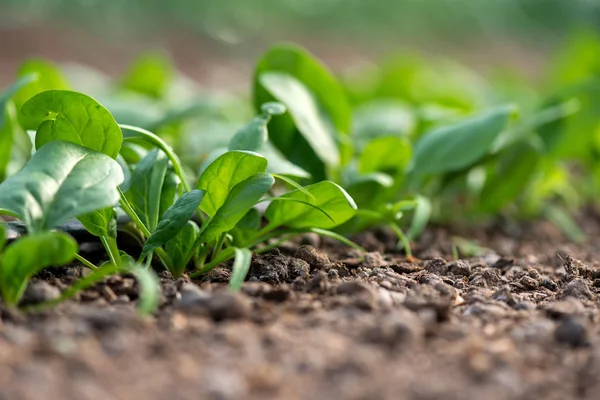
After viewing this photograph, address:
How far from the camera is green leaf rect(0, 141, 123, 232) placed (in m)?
1.08

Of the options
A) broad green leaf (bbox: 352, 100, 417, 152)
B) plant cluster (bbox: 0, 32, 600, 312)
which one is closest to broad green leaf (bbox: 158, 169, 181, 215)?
plant cluster (bbox: 0, 32, 600, 312)

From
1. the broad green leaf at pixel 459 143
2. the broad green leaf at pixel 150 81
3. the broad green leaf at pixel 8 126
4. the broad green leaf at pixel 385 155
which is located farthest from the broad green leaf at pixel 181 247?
the broad green leaf at pixel 150 81

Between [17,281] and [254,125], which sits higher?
[254,125]

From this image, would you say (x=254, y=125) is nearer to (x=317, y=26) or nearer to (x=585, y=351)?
(x=585, y=351)

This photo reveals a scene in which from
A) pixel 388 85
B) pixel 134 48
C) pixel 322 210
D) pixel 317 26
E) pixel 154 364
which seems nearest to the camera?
pixel 154 364

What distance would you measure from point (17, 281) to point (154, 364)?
1.02 ft

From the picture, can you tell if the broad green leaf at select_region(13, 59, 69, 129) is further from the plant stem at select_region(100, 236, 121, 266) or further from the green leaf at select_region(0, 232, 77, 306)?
the green leaf at select_region(0, 232, 77, 306)

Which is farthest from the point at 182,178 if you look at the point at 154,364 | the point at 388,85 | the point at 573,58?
the point at 573,58

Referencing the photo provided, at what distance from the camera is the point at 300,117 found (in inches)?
71.8

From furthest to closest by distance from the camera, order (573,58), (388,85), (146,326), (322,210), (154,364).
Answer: (573,58)
(388,85)
(322,210)
(146,326)
(154,364)

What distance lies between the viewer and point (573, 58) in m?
3.51

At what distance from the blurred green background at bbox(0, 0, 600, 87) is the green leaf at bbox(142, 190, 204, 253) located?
3.80m

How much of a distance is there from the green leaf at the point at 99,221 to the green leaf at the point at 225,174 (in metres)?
0.16

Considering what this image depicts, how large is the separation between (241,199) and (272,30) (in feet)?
21.0
